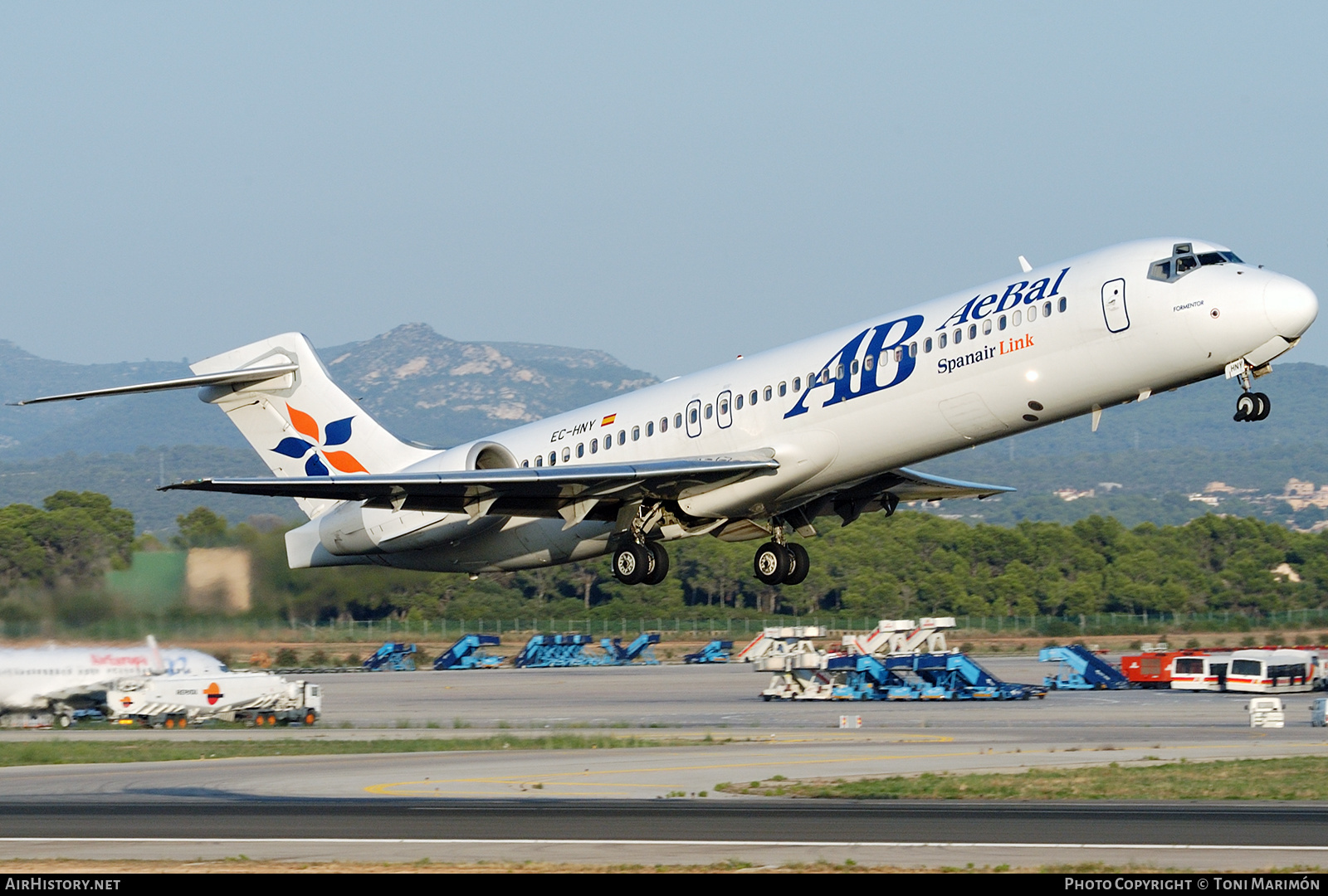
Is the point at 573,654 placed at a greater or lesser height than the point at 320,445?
lesser

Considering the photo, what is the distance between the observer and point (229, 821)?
26.3m

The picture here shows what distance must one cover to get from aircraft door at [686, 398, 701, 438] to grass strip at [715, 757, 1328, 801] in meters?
6.99

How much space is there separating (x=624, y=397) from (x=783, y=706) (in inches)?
1021

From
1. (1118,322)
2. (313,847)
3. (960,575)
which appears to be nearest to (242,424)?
(313,847)

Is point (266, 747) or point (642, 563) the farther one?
point (266, 747)

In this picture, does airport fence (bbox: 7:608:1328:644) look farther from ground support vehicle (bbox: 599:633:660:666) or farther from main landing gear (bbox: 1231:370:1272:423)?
main landing gear (bbox: 1231:370:1272:423)

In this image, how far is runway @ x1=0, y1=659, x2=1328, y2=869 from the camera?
22094 millimetres

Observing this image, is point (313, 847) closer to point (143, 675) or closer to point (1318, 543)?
point (143, 675)

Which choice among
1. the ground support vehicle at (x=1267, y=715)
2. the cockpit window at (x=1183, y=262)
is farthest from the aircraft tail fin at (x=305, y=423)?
the ground support vehicle at (x=1267, y=715)

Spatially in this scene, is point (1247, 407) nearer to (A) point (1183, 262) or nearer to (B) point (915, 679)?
(A) point (1183, 262)

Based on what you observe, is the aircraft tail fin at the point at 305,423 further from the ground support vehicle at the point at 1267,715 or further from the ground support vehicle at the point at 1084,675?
the ground support vehicle at the point at 1084,675

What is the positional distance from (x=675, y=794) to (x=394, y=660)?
47.5 meters

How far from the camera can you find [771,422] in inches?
1080

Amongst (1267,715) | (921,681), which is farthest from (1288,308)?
(921,681)
